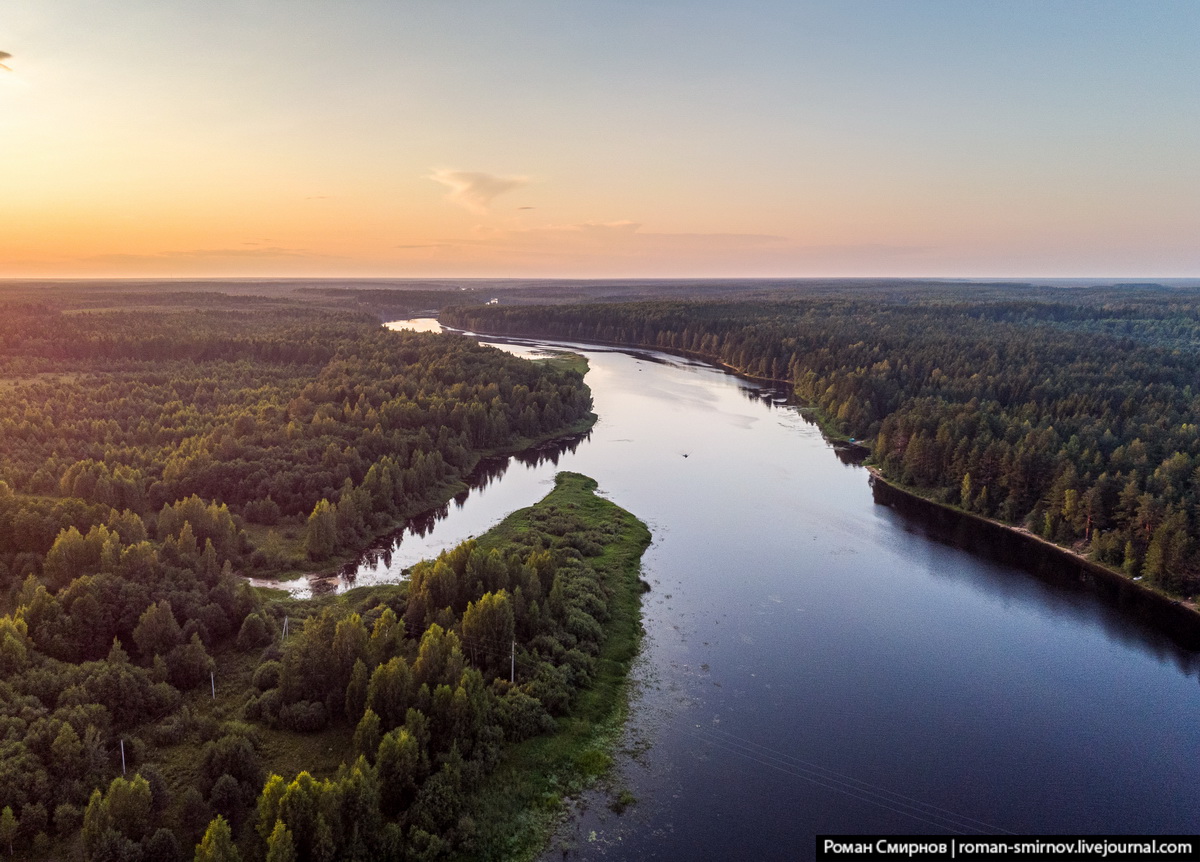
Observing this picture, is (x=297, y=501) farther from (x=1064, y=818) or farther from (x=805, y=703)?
(x=1064, y=818)

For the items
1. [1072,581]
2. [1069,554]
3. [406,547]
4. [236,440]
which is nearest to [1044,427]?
[1069,554]

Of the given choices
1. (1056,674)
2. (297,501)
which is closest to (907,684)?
(1056,674)

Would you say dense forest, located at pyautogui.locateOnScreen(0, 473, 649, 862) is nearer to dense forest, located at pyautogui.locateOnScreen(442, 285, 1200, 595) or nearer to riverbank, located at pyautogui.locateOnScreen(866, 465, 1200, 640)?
riverbank, located at pyautogui.locateOnScreen(866, 465, 1200, 640)

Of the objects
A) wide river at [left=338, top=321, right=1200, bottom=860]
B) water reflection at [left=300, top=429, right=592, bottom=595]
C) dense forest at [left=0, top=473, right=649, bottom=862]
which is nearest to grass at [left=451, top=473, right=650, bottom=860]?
dense forest at [left=0, top=473, right=649, bottom=862]

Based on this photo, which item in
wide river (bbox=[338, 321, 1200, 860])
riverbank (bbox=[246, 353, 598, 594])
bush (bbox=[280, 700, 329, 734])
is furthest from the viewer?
riverbank (bbox=[246, 353, 598, 594])

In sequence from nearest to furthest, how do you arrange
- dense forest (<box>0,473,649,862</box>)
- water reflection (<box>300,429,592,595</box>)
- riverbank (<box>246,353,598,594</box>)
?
dense forest (<box>0,473,649,862</box>) < riverbank (<box>246,353,598,594</box>) < water reflection (<box>300,429,592,595</box>)

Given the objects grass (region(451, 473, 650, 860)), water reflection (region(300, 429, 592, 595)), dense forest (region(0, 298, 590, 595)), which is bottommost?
grass (region(451, 473, 650, 860))

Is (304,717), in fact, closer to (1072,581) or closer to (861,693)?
(861,693)
